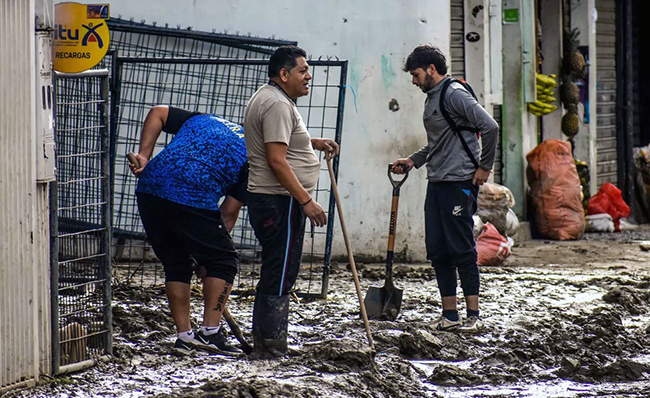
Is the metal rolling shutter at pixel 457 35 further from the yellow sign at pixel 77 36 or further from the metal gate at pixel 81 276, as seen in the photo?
the yellow sign at pixel 77 36

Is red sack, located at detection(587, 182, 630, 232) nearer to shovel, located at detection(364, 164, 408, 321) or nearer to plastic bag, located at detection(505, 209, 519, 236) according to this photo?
plastic bag, located at detection(505, 209, 519, 236)

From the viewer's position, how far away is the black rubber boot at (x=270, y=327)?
608 cm

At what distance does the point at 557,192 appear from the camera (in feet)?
44.5

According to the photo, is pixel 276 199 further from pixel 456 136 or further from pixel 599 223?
pixel 599 223

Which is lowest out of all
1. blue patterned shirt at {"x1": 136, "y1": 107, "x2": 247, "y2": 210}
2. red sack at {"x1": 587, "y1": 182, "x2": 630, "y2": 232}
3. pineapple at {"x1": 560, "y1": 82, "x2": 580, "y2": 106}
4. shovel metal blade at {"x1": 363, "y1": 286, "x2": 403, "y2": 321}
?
shovel metal blade at {"x1": 363, "y1": 286, "x2": 403, "y2": 321}

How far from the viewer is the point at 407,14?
1065cm

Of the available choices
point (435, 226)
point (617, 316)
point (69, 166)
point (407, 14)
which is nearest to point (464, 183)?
point (435, 226)

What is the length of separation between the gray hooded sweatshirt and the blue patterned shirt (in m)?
1.47

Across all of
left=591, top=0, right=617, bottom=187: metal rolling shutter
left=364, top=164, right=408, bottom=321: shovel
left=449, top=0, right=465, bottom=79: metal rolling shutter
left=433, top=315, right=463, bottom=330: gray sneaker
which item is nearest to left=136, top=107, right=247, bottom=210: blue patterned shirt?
left=364, top=164, right=408, bottom=321: shovel

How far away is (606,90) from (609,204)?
2.71m

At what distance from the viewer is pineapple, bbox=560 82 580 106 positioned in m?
15.1

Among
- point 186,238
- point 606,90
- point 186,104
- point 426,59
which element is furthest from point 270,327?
point 606,90

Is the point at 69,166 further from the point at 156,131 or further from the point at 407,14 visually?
the point at 407,14

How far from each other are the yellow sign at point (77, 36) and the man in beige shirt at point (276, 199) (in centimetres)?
108
